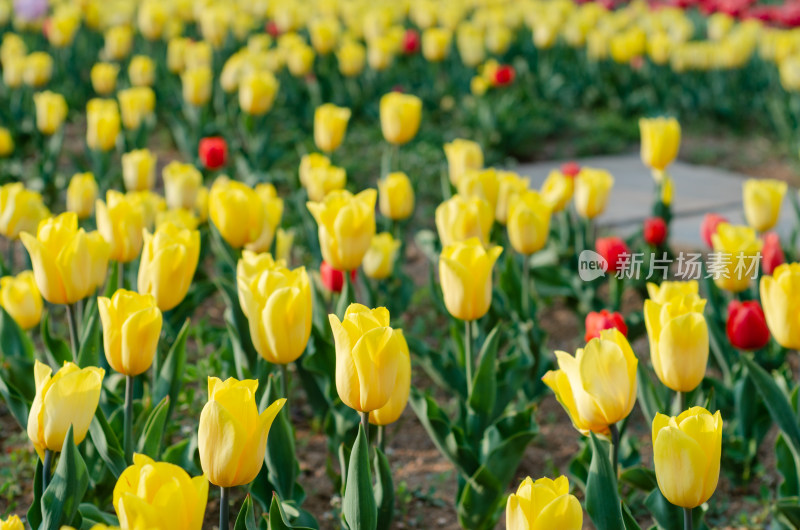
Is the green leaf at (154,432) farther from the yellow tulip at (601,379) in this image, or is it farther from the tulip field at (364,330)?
the yellow tulip at (601,379)

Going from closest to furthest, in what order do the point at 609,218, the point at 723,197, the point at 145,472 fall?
the point at 145,472, the point at 609,218, the point at 723,197

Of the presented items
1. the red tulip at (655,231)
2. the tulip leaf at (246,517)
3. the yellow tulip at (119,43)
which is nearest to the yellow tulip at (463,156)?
the red tulip at (655,231)

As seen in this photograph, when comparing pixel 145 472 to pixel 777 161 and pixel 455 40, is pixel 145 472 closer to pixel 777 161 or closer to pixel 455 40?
pixel 777 161

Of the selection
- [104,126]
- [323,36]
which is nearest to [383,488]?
[104,126]

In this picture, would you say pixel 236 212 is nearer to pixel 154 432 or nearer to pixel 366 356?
pixel 154 432

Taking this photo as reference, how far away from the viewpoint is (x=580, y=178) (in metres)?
2.91

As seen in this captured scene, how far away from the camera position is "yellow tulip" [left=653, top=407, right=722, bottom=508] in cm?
130

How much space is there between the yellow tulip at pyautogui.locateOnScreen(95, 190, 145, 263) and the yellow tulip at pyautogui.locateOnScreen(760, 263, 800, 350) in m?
1.40

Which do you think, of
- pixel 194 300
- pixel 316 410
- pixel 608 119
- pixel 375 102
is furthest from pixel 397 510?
pixel 608 119

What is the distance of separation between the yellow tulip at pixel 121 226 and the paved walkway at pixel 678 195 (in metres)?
2.33

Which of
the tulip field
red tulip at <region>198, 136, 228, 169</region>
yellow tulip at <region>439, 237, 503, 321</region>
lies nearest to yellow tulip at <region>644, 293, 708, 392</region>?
the tulip field

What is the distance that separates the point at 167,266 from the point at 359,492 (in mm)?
652

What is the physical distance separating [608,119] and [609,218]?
6.27 feet

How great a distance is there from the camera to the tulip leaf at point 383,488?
1689mm
